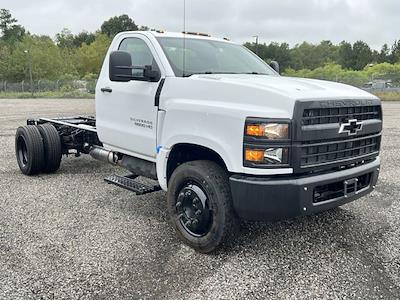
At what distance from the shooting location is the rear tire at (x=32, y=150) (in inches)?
272

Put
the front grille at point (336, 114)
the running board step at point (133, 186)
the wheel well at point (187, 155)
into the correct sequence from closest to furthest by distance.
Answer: the front grille at point (336, 114)
the wheel well at point (187, 155)
the running board step at point (133, 186)

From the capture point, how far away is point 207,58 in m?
4.98

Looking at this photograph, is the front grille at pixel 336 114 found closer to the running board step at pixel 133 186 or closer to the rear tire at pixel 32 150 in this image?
the running board step at pixel 133 186

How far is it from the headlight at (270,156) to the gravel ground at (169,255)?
0.96 m

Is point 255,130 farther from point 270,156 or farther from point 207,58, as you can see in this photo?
point 207,58

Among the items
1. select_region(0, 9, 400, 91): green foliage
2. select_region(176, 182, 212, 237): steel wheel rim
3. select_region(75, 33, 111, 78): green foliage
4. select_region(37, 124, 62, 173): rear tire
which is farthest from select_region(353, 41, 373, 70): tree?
select_region(176, 182, 212, 237): steel wheel rim

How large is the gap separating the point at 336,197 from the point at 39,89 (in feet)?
160

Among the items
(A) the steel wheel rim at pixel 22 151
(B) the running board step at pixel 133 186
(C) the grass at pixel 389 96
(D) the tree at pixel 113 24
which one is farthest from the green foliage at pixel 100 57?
(B) the running board step at pixel 133 186

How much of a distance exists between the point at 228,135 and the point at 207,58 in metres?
1.56

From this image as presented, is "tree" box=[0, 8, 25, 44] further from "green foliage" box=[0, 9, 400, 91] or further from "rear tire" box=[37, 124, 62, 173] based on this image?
"rear tire" box=[37, 124, 62, 173]

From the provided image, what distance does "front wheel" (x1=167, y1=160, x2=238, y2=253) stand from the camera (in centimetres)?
385

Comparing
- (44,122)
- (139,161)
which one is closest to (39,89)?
(44,122)

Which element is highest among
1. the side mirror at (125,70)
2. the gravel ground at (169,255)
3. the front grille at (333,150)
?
the side mirror at (125,70)

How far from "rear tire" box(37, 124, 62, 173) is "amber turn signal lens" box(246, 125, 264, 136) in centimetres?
440
